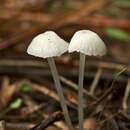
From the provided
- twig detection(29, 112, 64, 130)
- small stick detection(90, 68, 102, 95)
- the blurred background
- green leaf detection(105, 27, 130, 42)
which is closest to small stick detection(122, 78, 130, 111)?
the blurred background

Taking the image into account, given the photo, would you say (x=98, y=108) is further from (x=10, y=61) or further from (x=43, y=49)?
(x=10, y=61)

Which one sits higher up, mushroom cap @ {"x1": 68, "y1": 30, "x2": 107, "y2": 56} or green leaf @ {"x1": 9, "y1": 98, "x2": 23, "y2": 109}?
mushroom cap @ {"x1": 68, "y1": 30, "x2": 107, "y2": 56}

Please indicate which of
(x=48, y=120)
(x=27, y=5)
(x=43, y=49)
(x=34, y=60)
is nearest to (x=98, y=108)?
(x=48, y=120)

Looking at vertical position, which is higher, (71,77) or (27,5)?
(27,5)

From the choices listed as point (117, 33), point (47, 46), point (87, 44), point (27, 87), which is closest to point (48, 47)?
point (47, 46)

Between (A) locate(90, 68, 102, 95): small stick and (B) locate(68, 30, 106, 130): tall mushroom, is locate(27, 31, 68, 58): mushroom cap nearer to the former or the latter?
(B) locate(68, 30, 106, 130): tall mushroom
